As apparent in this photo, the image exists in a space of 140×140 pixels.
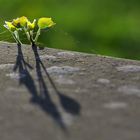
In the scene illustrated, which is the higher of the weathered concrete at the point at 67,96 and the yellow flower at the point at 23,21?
the yellow flower at the point at 23,21

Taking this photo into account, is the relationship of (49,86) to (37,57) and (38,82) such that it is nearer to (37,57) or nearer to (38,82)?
(38,82)

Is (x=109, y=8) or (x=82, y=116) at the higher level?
(x=109, y=8)

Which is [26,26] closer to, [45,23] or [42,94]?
[45,23]

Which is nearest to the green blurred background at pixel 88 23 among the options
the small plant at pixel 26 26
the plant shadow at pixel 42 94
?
the small plant at pixel 26 26

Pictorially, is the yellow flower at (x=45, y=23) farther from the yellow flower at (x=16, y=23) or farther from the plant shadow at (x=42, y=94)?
the plant shadow at (x=42, y=94)

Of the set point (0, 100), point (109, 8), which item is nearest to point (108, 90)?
point (0, 100)

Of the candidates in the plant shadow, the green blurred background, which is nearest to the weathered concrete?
the plant shadow

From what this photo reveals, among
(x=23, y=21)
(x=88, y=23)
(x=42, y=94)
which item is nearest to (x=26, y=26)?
(x=23, y=21)

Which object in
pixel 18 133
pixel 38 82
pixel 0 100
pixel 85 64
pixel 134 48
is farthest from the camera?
pixel 134 48
